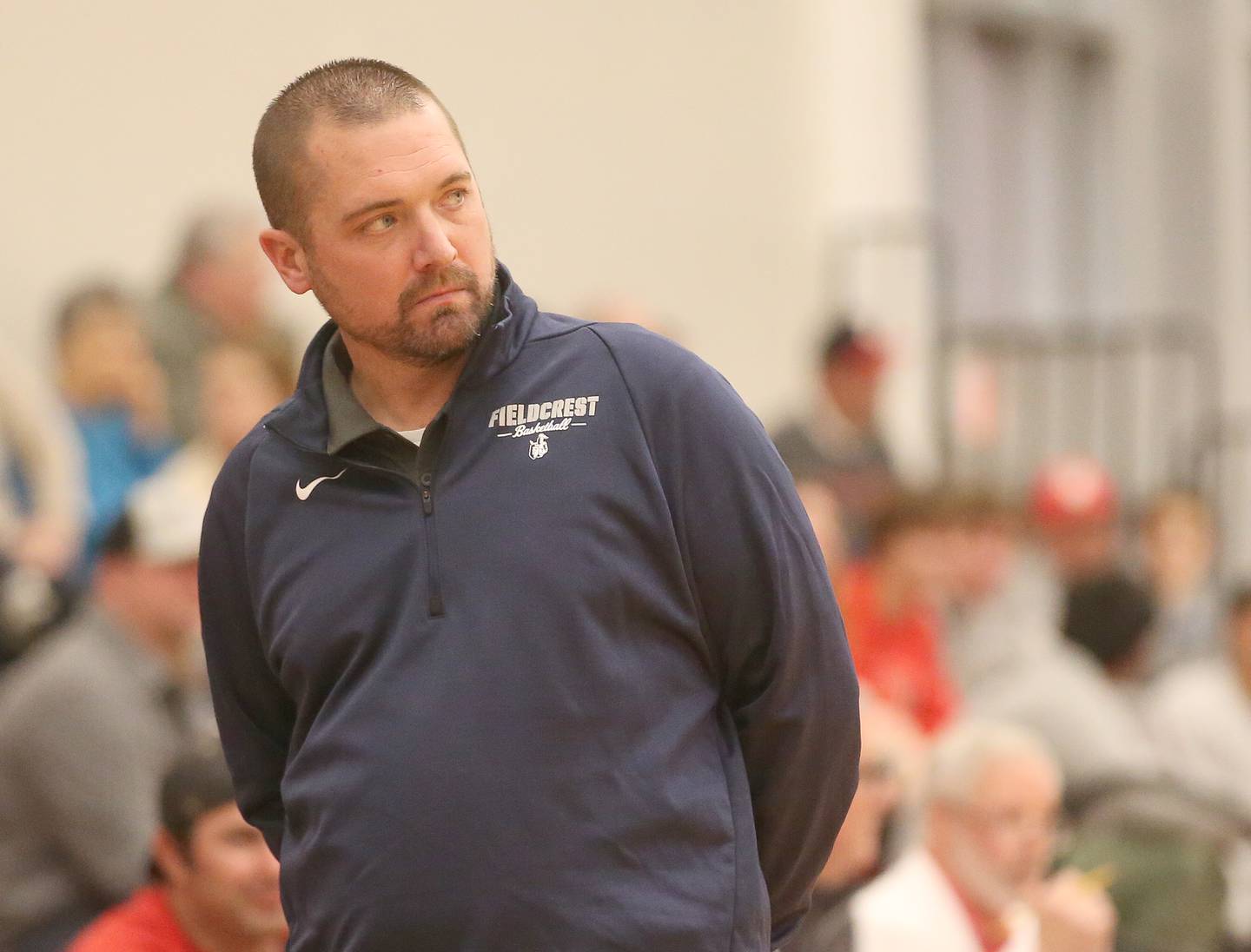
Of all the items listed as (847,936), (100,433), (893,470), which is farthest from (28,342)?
(847,936)

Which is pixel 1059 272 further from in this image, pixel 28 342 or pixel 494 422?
pixel 494 422

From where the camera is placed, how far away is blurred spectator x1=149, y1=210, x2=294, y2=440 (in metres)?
5.47

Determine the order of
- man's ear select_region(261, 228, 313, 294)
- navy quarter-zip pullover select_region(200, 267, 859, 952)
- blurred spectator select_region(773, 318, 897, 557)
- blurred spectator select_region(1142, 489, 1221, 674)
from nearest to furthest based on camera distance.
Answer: navy quarter-zip pullover select_region(200, 267, 859, 952) → man's ear select_region(261, 228, 313, 294) → blurred spectator select_region(773, 318, 897, 557) → blurred spectator select_region(1142, 489, 1221, 674)

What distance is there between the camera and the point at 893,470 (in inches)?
264

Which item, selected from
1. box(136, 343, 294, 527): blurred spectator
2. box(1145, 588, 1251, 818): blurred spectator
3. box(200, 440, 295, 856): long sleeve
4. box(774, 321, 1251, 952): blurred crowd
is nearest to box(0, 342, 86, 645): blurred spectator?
box(136, 343, 294, 527): blurred spectator

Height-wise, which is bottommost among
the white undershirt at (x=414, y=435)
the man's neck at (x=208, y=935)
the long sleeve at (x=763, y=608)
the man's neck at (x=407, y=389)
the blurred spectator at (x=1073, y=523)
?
the blurred spectator at (x=1073, y=523)

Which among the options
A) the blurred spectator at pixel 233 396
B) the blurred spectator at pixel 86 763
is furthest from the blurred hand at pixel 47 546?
the blurred spectator at pixel 86 763

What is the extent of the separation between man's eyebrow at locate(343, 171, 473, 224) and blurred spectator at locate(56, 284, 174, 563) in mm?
3537

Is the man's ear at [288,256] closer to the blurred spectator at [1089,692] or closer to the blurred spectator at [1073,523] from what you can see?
the blurred spectator at [1089,692]

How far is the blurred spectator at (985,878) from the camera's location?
11.0 feet

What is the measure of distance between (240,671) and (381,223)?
558 millimetres

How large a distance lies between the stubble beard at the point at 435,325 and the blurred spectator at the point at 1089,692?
296 cm

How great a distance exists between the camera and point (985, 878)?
346 cm

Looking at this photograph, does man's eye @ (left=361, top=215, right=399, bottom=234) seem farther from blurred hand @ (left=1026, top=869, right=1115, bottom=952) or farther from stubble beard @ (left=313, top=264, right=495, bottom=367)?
blurred hand @ (left=1026, top=869, right=1115, bottom=952)
